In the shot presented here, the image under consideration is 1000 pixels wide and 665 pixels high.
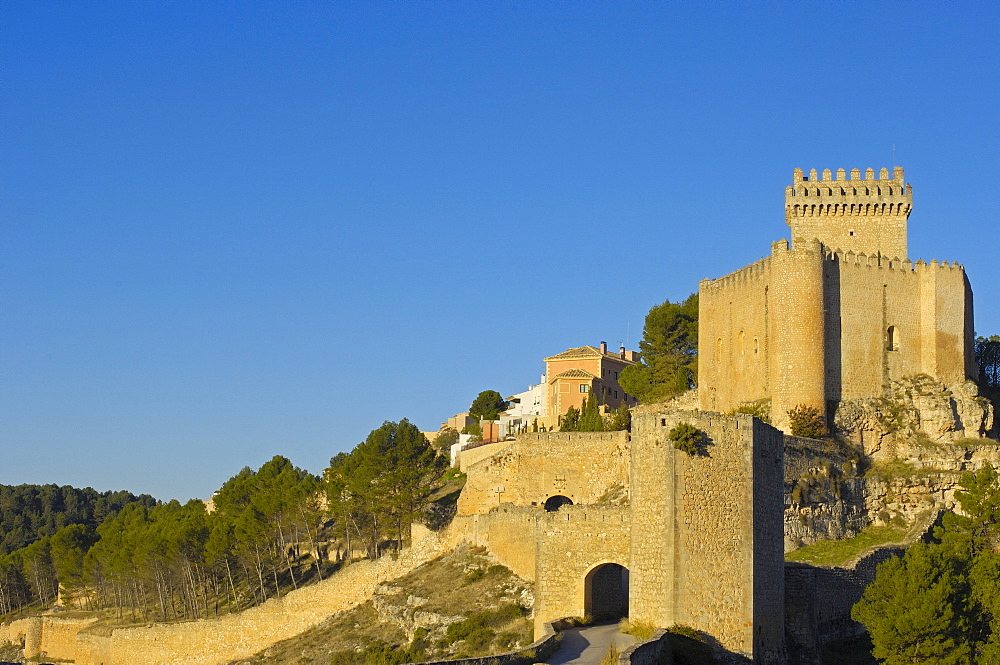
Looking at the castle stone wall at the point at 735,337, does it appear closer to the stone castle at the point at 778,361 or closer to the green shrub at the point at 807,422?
the stone castle at the point at 778,361

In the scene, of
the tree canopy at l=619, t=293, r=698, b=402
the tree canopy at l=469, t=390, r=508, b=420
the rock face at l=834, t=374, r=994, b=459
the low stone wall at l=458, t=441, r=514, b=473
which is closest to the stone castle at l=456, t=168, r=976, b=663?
the rock face at l=834, t=374, r=994, b=459

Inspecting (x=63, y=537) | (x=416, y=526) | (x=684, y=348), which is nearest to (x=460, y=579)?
(x=416, y=526)

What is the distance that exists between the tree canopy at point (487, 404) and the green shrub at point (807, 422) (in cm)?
4384

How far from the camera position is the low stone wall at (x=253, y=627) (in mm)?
42438

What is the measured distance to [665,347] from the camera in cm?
5453

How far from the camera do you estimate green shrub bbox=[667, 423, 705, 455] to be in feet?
77.2

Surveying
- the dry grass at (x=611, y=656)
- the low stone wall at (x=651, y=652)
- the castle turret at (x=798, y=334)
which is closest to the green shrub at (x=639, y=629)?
the low stone wall at (x=651, y=652)

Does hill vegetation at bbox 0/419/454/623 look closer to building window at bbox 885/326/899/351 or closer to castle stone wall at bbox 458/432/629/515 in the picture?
castle stone wall at bbox 458/432/629/515

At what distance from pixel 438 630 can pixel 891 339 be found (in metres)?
17.5

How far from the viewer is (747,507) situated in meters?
23.8

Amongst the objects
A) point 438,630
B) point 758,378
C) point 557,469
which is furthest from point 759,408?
point 438,630

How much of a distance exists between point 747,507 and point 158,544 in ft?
128

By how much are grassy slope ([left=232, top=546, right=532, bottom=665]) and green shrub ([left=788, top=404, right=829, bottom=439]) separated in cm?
988

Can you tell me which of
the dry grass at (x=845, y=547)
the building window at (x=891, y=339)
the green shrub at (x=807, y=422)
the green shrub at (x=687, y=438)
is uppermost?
the building window at (x=891, y=339)
